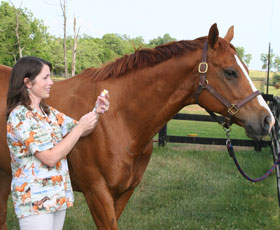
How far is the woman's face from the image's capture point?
173 cm

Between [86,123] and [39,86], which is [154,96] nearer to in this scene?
[86,123]

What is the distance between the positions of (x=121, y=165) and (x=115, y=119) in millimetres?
394

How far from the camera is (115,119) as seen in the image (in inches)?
95.7

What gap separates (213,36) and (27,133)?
1.56 m

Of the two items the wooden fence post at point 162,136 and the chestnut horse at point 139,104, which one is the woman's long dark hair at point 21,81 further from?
the wooden fence post at point 162,136

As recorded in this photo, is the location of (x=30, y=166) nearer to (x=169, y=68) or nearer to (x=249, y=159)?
(x=169, y=68)

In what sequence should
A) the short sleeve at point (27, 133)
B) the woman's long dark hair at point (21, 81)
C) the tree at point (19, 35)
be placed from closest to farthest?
the short sleeve at point (27, 133) → the woman's long dark hair at point (21, 81) → the tree at point (19, 35)

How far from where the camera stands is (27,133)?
161cm

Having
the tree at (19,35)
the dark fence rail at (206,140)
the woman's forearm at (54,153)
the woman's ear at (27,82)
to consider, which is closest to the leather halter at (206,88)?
the woman's forearm at (54,153)

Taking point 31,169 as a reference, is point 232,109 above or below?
above

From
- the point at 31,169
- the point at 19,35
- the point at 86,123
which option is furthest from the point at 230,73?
the point at 19,35

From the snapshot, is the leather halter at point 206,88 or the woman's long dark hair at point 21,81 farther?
the leather halter at point 206,88

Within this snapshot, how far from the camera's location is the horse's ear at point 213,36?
221 cm

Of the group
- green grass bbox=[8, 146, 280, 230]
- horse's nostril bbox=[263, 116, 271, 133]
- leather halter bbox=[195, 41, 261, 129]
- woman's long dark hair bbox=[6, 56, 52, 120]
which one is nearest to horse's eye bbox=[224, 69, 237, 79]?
leather halter bbox=[195, 41, 261, 129]
